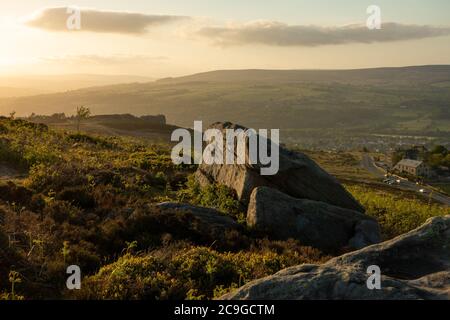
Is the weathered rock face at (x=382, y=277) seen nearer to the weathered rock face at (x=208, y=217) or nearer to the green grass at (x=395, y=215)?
the weathered rock face at (x=208, y=217)

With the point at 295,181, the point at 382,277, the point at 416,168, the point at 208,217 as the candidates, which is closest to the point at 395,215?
the point at 295,181

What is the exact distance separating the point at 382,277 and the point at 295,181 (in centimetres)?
1146

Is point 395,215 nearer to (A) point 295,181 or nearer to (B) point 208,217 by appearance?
(A) point 295,181

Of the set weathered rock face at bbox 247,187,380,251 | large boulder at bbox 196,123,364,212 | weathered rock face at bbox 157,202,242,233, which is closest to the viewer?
weathered rock face at bbox 157,202,242,233

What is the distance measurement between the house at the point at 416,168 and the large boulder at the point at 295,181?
314 ft

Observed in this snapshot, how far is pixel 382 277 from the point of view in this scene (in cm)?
750

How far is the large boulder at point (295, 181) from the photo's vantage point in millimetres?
18656

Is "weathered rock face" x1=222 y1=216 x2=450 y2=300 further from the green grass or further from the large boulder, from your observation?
the green grass

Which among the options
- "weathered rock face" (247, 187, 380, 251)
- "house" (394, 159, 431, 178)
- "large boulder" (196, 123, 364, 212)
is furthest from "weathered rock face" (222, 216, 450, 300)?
"house" (394, 159, 431, 178)

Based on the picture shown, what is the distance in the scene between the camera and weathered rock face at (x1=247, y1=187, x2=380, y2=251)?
51.5 feet

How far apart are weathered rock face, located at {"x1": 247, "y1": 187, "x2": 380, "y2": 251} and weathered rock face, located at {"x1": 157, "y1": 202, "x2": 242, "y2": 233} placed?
0.88 meters

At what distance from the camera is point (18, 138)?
2886cm

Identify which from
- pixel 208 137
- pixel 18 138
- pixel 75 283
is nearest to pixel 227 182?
pixel 208 137

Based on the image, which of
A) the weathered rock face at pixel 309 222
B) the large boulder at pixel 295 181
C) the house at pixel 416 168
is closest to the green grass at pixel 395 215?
the large boulder at pixel 295 181
